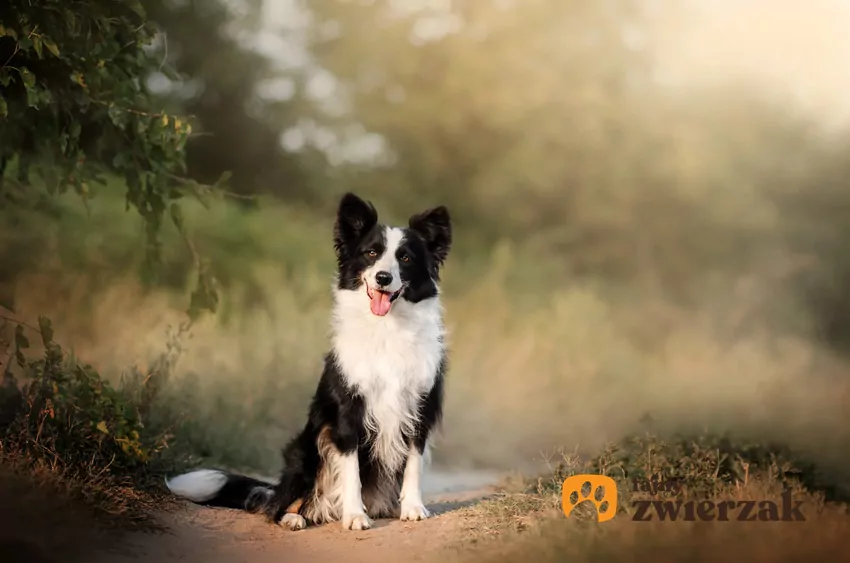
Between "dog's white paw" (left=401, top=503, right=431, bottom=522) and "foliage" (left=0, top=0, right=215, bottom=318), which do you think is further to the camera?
"foliage" (left=0, top=0, right=215, bottom=318)

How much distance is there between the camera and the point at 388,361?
354cm

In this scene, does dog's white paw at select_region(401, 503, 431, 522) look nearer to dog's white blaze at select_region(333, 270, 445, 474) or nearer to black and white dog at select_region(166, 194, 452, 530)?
black and white dog at select_region(166, 194, 452, 530)

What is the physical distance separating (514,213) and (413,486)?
1.78 metres

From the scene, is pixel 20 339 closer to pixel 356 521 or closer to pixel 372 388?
pixel 372 388

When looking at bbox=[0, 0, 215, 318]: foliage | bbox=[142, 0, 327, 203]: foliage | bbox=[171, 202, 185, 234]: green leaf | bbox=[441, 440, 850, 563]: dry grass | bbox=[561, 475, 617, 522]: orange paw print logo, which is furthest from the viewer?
bbox=[142, 0, 327, 203]: foliage

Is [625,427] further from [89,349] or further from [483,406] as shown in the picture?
[89,349]

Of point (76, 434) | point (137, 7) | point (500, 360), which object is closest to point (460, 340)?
point (500, 360)

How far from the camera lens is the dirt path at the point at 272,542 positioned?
3256 mm

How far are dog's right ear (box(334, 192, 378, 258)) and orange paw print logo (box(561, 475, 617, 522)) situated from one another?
1364 mm

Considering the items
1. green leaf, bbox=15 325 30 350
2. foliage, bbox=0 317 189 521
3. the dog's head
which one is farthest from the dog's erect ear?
green leaf, bbox=15 325 30 350

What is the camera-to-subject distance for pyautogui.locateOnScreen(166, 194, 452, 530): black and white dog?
3.50 metres

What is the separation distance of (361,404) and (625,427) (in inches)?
62.6

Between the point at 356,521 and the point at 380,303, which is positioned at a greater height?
the point at 380,303

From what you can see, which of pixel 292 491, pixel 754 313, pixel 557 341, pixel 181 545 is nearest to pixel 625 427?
pixel 557 341
